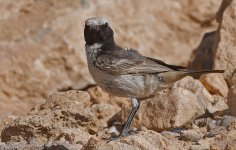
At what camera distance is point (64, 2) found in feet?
48.4

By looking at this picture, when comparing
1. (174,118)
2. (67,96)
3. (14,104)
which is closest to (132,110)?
(174,118)

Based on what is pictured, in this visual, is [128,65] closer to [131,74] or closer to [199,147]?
[131,74]

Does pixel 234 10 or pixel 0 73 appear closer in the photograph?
pixel 234 10

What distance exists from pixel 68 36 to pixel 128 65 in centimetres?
438

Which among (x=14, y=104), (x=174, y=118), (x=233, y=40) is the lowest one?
(x=14, y=104)

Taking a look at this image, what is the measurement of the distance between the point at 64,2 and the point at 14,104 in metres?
2.14

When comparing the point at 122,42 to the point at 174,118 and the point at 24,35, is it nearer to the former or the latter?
the point at 24,35

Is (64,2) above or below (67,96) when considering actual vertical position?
above

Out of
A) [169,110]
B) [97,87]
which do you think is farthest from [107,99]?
[169,110]

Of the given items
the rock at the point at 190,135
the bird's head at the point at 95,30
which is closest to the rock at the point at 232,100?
the rock at the point at 190,135

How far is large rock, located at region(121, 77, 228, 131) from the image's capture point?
1013cm

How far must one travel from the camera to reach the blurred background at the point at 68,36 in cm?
1426

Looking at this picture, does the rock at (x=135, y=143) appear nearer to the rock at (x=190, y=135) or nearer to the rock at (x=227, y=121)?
the rock at (x=190, y=135)

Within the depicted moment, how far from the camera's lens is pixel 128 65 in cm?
1024
